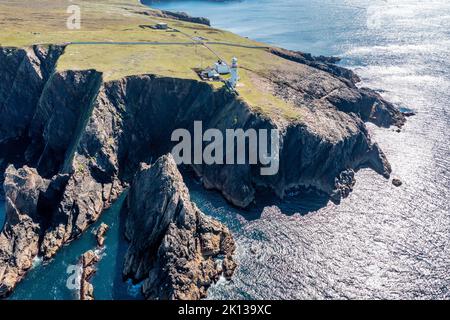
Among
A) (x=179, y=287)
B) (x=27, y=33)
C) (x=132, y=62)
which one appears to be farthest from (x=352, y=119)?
(x=27, y=33)

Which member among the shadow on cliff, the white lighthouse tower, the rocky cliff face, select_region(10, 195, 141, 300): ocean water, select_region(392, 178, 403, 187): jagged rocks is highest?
the white lighthouse tower

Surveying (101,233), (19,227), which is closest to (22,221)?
(19,227)

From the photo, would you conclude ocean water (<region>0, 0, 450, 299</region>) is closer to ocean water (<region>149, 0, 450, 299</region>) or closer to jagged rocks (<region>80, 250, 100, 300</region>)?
ocean water (<region>149, 0, 450, 299</region>)

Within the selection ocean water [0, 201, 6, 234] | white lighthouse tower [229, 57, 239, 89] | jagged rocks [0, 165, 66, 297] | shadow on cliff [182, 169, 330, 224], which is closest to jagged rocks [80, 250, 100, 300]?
jagged rocks [0, 165, 66, 297]

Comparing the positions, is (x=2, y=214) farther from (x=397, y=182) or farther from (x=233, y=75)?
(x=397, y=182)

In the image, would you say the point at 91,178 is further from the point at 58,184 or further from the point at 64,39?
the point at 64,39
